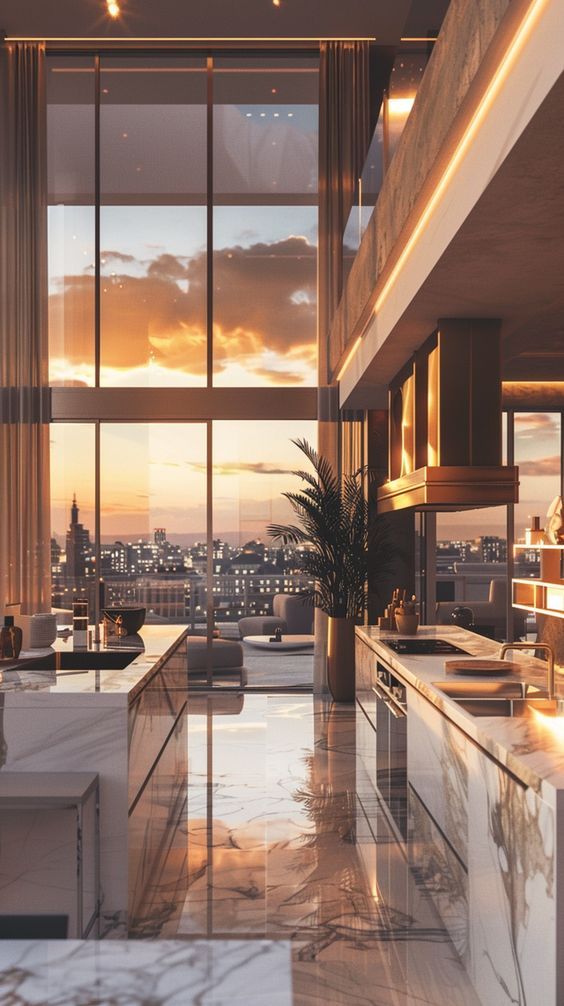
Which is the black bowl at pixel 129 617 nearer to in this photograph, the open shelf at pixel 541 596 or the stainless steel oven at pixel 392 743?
the stainless steel oven at pixel 392 743

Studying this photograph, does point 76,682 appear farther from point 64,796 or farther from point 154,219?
point 154,219

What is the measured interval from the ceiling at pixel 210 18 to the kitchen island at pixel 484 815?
241 inches

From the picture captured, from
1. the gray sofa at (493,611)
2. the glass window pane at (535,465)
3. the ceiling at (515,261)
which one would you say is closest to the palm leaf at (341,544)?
the gray sofa at (493,611)

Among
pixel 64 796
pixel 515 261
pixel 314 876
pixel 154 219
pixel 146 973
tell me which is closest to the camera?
pixel 146 973

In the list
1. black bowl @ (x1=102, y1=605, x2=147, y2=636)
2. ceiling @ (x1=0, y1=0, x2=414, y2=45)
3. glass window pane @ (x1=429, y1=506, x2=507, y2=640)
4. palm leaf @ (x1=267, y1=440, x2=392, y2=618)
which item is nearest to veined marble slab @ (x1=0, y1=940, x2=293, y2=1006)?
black bowl @ (x1=102, y1=605, x2=147, y2=636)

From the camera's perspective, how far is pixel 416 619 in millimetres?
5570

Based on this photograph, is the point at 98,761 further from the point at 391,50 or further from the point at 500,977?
the point at 391,50

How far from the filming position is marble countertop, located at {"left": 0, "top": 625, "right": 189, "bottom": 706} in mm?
2996

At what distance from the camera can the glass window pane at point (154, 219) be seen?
29.0 ft

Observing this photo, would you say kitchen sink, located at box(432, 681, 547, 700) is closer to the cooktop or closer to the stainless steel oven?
the stainless steel oven

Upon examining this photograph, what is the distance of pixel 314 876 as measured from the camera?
12.5 feet

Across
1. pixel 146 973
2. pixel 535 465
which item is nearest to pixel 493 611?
pixel 535 465

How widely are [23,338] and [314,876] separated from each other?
617cm

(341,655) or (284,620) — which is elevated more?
(284,620)
